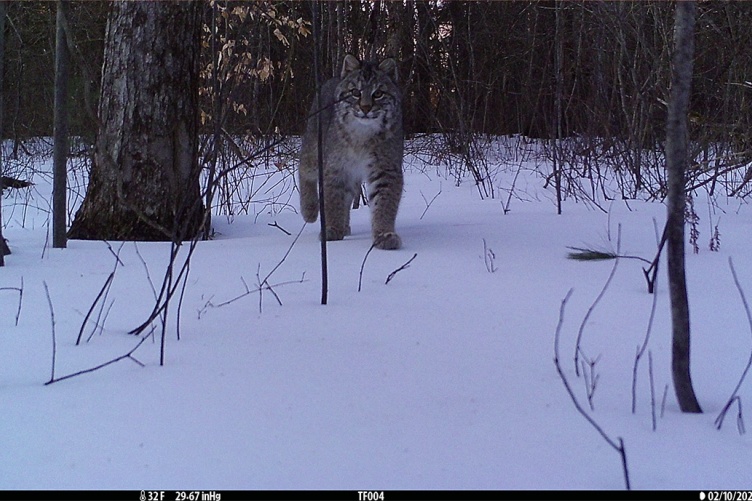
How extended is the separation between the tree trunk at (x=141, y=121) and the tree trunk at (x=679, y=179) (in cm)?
312

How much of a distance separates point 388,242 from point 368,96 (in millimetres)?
1071

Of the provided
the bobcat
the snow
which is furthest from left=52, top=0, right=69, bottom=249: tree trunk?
the bobcat

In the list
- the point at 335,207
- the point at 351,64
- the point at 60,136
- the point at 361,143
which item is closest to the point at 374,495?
the point at 60,136

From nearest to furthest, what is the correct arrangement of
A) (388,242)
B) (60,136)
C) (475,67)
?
(60,136)
(388,242)
(475,67)

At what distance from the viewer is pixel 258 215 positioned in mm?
5734

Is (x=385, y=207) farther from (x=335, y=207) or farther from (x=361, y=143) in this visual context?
(x=361, y=143)

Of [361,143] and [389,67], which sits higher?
[389,67]

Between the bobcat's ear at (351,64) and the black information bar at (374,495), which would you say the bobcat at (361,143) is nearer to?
the bobcat's ear at (351,64)

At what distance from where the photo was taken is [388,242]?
396cm

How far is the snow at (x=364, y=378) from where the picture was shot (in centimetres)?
145

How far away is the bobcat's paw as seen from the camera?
13.0ft

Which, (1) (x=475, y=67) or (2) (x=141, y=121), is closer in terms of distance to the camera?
(2) (x=141, y=121)

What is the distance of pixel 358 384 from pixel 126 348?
71cm

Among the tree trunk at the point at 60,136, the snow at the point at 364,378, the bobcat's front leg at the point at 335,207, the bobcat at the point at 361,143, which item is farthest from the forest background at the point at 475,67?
the snow at the point at 364,378
